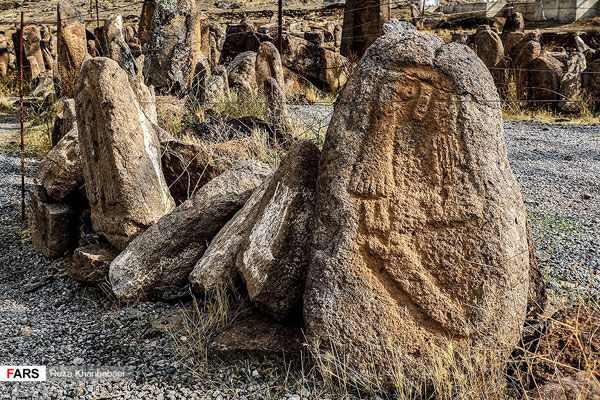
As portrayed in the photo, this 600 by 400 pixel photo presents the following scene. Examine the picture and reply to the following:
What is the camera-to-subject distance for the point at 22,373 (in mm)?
3229

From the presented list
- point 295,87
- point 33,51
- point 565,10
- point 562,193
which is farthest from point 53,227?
point 565,10

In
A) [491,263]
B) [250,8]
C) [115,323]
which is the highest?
[250,8]

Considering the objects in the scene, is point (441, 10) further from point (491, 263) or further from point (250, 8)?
point (491, 263)

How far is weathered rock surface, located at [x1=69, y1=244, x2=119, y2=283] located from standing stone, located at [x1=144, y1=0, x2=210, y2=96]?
17.8 feet

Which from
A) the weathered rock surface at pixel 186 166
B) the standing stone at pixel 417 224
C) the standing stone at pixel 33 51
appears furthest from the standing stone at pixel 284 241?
the standing stone at pixel 33 51

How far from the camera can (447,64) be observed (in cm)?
294

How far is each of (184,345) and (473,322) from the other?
4.89 feet

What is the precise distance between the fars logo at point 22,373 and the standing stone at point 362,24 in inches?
414

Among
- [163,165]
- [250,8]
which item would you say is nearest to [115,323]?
[163,165]

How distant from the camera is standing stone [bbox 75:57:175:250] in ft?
14.2

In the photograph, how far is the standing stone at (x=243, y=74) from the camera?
9213mm

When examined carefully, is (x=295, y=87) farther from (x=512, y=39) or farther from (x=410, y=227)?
(x=410, y=227)

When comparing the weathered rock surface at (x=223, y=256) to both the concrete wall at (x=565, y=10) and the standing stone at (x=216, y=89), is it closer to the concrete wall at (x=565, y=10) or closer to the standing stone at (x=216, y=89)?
the standing stone at (x=216, y=89)

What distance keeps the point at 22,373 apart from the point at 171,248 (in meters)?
1.13
